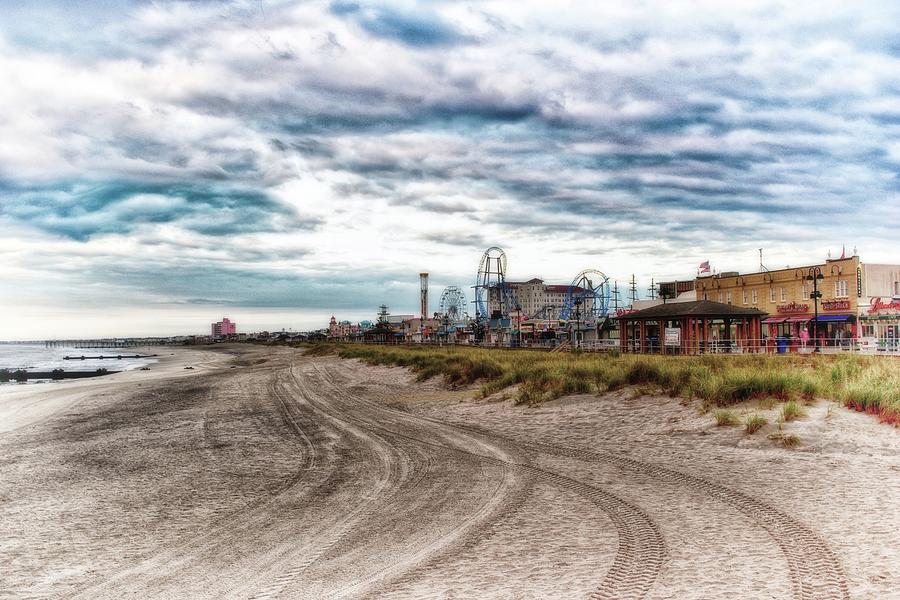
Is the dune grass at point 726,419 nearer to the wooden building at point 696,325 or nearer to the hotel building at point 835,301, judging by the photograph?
the wooden building at point 696,325

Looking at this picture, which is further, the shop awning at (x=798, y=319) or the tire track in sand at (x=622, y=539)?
the shop awning at (x=798, y=319)

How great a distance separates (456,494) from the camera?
891 centimetres

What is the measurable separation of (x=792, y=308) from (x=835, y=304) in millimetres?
4238

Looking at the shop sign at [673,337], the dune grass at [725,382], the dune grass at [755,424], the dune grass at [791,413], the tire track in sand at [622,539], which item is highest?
the shop sign at [673,337]

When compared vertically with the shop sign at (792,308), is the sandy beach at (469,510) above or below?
below

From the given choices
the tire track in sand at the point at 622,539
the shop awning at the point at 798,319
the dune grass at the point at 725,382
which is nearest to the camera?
the tire track in sand at the point at 622,539

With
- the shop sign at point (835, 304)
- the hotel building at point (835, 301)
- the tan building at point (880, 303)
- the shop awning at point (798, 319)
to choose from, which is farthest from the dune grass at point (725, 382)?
the shop awning at point (798, 319)

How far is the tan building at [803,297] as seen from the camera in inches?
1902

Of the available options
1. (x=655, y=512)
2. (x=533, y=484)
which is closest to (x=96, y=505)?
(x=533, y=484)

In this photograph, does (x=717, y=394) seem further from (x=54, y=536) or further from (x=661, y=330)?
(x=661, y=330)

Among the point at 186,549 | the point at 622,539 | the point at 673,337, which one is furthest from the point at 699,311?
the point at 186,549

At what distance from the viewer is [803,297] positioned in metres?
52.4

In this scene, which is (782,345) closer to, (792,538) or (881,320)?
(881,320)

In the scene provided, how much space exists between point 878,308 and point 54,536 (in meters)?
52.6
